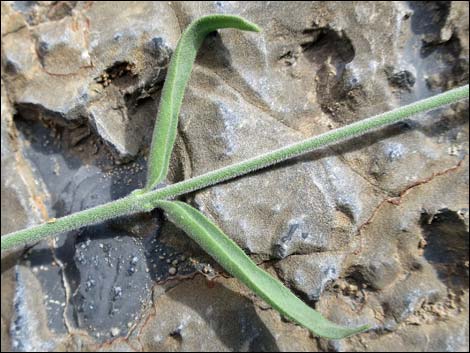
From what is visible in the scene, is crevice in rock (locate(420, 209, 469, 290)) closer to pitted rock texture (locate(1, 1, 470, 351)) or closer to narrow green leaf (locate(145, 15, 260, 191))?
pitted rock texture (locate(1, 1, 470, 351))

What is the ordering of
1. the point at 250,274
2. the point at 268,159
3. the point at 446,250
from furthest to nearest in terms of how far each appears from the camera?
1. the point at 446,250
2. the point at 268,159
3. the point at 250,274

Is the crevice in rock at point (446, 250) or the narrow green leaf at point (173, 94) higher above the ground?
the narrow green leaf at point (173, 94)

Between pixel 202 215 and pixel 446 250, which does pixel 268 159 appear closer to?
pixel 202 215

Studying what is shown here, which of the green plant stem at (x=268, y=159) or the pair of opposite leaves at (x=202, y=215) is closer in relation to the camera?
the pair of opposite leaves at (x=202, y=215)

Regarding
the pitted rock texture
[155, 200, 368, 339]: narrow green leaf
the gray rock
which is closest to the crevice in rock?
the pitted rock texture

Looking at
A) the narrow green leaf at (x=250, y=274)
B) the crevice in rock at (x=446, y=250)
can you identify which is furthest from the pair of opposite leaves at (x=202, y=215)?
the crevice in rock at (x=446, y=250)

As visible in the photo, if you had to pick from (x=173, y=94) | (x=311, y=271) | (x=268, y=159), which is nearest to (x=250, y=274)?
(x=311, y=271)

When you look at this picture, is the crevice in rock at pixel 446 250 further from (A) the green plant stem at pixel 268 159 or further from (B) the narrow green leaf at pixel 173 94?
(B) the narrow green leaf at pixel 173 94
